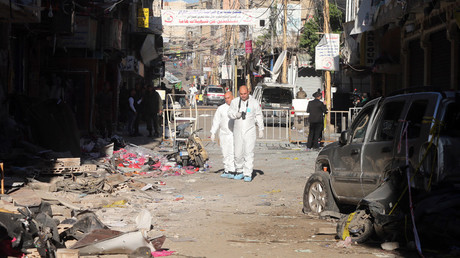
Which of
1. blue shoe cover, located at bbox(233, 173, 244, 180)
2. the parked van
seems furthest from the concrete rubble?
the parked van

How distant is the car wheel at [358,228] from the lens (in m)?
7.18

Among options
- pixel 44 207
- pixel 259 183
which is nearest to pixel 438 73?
pixel 259 183

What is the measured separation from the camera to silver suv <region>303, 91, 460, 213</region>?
265 inches

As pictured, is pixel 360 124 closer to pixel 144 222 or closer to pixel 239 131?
pixel 144 222

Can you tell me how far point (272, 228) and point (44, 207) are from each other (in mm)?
2966

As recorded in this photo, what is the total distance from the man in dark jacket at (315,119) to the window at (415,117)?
536 inches

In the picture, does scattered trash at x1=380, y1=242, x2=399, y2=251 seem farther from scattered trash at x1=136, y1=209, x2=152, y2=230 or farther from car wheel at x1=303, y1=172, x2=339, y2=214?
scattered trash at x1=136, y1=209, x2=152, y2=230

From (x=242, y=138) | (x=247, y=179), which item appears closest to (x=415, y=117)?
(x=247, y=179)

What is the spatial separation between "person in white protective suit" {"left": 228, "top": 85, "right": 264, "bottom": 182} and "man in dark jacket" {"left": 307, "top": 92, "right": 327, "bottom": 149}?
718 cm

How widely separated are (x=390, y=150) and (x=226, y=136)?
7383mm

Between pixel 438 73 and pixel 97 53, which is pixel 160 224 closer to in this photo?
pixel 438 73

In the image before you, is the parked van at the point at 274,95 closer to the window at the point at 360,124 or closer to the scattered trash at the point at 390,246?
the window at the point at 360,124

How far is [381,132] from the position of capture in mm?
8102

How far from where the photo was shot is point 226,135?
14.7m
